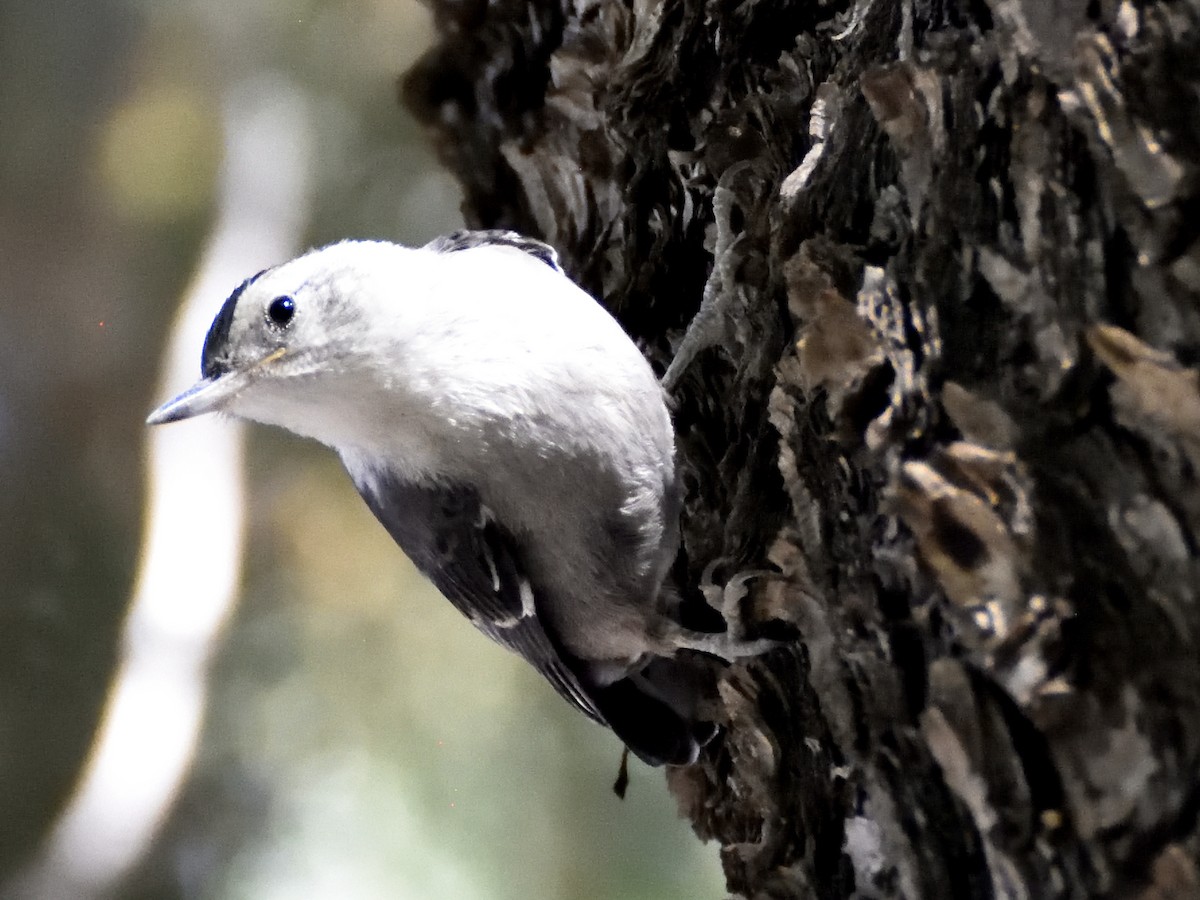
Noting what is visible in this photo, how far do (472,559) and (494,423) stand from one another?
0.26 m

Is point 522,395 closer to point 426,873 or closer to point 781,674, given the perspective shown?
point 781,674

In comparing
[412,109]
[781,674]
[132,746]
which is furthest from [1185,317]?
[132,746]

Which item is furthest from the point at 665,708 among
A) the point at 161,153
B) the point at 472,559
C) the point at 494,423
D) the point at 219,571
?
the point at 161,153

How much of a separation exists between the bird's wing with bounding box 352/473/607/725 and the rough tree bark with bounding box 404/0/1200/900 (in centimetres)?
34

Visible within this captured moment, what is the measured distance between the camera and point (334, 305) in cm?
149

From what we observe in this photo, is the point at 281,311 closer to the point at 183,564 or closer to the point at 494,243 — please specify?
the point at 494,243

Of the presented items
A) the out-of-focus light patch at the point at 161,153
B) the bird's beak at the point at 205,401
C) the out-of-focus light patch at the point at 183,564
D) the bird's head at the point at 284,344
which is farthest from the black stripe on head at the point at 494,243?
the out-of-focus light patch at the point at 161,153

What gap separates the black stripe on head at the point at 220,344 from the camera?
1482 millimetres

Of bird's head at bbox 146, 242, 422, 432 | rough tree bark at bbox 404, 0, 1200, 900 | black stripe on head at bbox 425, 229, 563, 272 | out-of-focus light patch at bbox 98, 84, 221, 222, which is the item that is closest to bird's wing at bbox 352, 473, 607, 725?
bird's head at bbox 146, 242, 422, 432

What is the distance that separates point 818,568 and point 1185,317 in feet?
1.60

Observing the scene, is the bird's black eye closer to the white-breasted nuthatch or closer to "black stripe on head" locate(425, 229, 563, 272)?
the white-breasted nuthatch

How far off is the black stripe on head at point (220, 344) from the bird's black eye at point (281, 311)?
7 cm

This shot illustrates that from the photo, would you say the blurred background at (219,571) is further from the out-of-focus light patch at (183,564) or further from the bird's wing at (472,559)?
the bird's wing at (472,559)

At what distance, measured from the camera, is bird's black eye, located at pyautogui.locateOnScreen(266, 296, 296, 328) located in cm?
147
